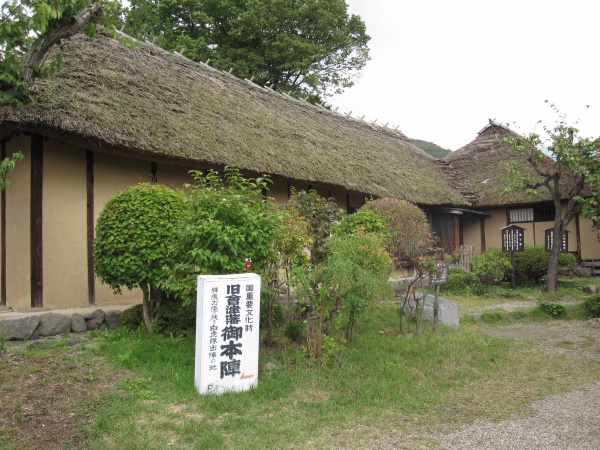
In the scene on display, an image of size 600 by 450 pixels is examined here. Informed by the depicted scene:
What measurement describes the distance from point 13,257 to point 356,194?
8633mm

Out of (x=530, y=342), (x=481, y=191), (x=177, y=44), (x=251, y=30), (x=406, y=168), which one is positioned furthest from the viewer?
(x=251, y=30)

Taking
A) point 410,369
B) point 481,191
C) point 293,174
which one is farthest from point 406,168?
point 410,369

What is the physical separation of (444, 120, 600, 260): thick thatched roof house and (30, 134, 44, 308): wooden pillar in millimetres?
13243

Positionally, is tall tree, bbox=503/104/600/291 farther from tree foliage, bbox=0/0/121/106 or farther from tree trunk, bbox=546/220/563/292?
tree foliage, bbox=0/0/121/106

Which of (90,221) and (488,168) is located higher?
(488,168)

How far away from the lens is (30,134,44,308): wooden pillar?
7.38m

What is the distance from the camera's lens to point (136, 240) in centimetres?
631

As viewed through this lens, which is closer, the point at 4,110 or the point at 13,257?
the point at 4,110

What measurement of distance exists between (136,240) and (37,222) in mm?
2216

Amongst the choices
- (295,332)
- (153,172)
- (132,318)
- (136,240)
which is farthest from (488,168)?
(136,240)

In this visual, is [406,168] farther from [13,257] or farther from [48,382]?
[48,382]

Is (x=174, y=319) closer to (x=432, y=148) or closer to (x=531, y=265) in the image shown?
(x=531, y=265)

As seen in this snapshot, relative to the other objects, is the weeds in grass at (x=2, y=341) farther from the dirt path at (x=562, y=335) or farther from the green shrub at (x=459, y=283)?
the green shrub at (x=459, y=283)

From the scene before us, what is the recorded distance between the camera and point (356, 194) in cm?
1369
